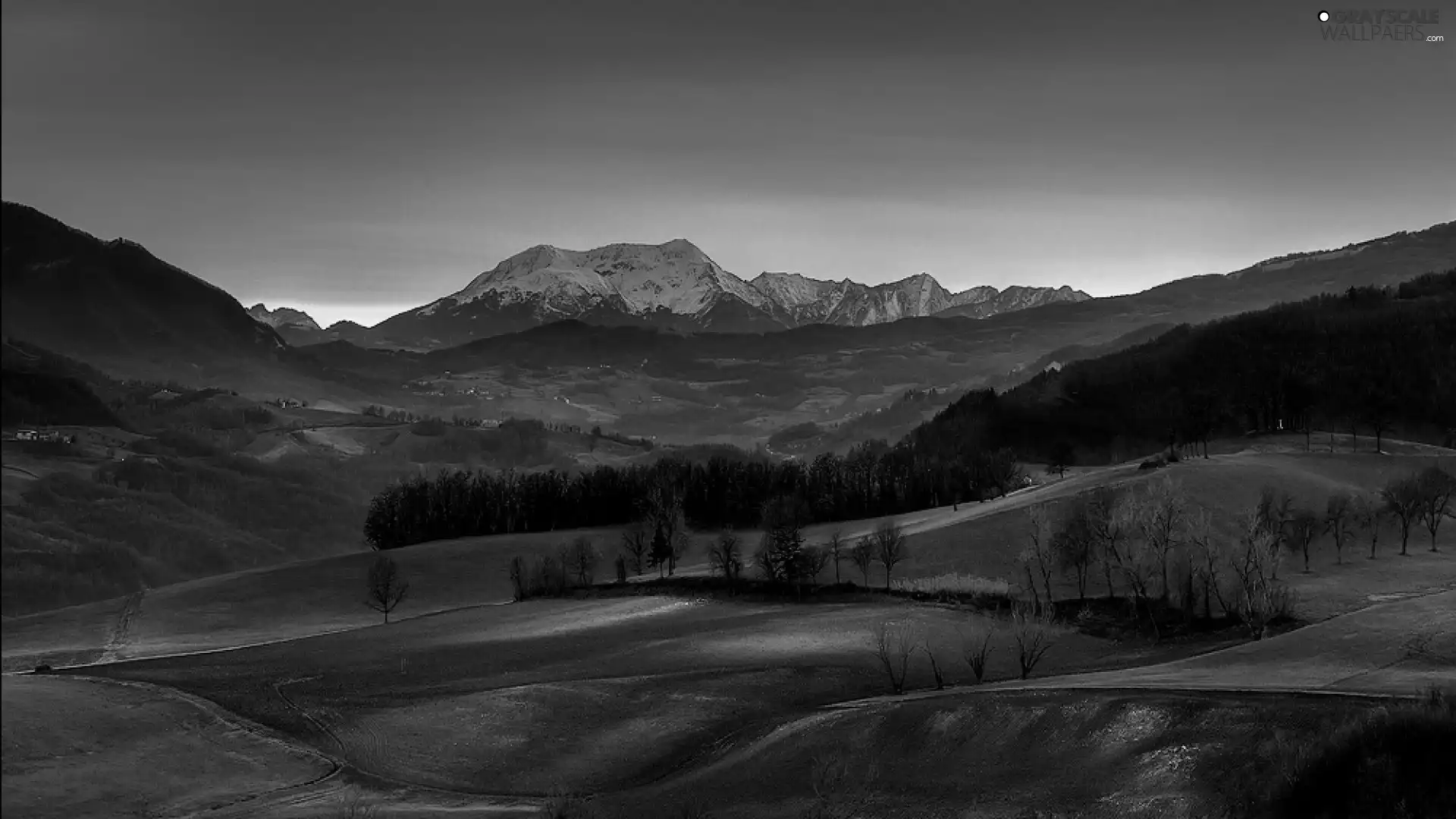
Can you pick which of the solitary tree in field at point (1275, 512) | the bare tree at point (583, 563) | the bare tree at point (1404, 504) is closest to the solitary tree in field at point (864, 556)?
the bare tree at point (583, 563)

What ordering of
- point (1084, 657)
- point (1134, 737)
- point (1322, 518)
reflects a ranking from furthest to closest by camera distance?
1. point (1322, 518)
2. point (1084, 657)
3. point (1134, 737)

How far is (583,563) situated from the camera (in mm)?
169375

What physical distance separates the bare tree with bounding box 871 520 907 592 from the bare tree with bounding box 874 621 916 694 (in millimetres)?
33856

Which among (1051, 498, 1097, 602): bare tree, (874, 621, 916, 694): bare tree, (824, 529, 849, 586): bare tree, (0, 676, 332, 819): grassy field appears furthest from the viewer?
(824, 529, 849, 586): bare tree

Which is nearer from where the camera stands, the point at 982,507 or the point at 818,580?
the point at 818,580

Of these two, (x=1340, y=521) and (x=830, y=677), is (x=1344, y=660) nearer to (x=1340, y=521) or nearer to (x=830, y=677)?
(x=830, y=677)

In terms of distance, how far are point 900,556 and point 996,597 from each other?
1179 inches

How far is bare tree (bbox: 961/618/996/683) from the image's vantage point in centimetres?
8569

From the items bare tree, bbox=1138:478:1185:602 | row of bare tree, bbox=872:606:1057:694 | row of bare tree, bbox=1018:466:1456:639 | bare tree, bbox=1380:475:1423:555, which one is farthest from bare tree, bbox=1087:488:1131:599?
bare tree, bbox=1380:475:1423:555

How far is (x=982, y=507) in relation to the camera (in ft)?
590

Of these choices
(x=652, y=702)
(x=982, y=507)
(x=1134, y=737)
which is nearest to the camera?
(x=1134, y=737)

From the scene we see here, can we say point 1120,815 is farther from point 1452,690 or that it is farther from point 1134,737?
point 1452,690

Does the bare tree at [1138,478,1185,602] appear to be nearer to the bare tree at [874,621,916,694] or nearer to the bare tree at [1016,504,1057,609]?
the bare tree at [1016,504,1057,609]

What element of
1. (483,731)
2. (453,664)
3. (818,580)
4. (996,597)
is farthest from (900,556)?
(483,731)
